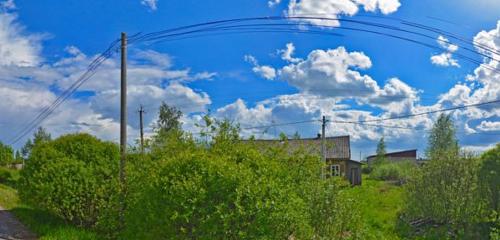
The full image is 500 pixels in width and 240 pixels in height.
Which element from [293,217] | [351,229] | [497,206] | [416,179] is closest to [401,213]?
[416,179]

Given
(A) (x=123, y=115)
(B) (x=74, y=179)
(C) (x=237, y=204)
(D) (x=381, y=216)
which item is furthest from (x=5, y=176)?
(C) (x=237, y=204)

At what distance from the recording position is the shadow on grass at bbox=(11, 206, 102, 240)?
38.0 ft

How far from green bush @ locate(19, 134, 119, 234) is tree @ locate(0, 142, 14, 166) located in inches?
1725

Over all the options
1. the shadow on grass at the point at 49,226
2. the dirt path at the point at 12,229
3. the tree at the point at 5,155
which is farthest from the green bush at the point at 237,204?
the tree at the point at 5,155

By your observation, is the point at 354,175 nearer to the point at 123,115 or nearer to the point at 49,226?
the point at 123,115

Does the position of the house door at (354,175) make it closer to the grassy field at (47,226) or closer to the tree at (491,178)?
the tree at (491,178)

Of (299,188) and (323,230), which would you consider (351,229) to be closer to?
(323,230)

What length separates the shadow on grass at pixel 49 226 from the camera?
1157cm

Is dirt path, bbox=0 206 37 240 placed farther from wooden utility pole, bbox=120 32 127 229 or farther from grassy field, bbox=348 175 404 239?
grassy field, bbox=348 175 404 239

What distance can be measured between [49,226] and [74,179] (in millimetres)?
1579

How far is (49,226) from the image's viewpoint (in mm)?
12836

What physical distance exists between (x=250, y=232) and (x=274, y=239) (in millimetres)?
361

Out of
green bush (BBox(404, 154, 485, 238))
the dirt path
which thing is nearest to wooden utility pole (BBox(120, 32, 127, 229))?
the dirt path

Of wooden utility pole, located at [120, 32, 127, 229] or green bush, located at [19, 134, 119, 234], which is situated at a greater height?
wooden utility pole, located at [120, 32, 127, 229]
